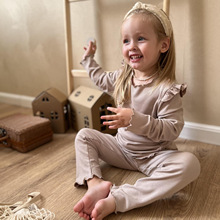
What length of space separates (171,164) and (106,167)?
0.99 ft

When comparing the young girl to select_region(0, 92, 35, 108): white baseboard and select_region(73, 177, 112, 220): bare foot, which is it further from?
select_region(0, 92, 35, 108): white baseboard

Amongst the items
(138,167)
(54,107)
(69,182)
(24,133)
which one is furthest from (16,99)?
(138,167)

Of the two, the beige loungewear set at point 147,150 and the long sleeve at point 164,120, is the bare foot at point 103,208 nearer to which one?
the beige loungewear set at point 147,150

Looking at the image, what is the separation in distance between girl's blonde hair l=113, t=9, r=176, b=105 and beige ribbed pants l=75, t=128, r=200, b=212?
0.18 metres

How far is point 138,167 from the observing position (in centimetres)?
84

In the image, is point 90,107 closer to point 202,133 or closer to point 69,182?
point 69,182

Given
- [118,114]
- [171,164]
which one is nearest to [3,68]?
[118,114]

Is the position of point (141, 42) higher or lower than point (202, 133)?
higher

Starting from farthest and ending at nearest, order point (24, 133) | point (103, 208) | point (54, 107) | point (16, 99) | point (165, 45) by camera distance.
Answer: point (16, 99) → point (54, 107) → point (24, 133) → point (165, 45) → point (103, 208)

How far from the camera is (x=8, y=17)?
1522 millimetres

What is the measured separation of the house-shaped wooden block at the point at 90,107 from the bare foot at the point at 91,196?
40 centimetres

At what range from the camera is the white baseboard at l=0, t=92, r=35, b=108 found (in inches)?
64.3

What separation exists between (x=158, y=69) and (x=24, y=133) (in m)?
0.64

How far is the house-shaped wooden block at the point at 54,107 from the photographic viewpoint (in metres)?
1.21
